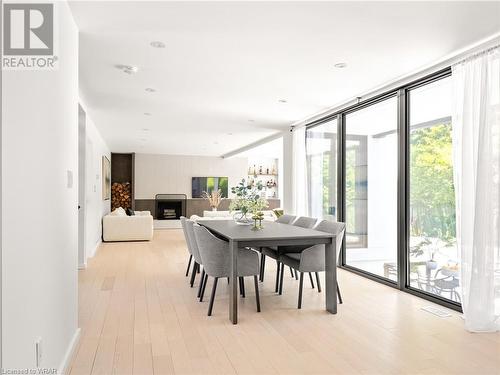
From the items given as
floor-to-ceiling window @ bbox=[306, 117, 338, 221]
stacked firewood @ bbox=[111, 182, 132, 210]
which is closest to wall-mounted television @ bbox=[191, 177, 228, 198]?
stacked firewood @ bbox=[111, 182, 132, 210]

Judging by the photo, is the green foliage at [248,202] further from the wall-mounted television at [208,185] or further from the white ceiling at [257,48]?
the wall-mounted television at [208,185]

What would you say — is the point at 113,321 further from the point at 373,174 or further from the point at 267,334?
the point at 373,174

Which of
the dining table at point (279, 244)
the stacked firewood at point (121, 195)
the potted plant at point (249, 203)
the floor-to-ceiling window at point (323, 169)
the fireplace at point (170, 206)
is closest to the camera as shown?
the dining table at point (279, 244)

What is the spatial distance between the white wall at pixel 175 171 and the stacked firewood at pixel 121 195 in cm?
28

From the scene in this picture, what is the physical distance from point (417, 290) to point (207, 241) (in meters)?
2.46

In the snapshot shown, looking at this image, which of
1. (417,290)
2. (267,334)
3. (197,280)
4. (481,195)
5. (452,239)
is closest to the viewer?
(267,334)

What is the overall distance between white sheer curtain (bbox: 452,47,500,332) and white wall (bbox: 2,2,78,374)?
3.21m

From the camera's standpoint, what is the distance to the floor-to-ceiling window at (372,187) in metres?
4.99

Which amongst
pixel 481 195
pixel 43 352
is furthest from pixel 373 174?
pixel 43 352

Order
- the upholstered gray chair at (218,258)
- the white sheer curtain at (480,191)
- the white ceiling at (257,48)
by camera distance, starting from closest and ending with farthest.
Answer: the white ceiling at (257,48), the white sheer curtain at (480,191), the upholstered gray chair at (218,258)

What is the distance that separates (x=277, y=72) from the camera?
4.27 metres

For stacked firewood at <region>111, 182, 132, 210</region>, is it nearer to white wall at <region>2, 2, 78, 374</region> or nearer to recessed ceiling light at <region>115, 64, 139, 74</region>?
recessed ceiling light at <region>115, 64, 139, 74</region>

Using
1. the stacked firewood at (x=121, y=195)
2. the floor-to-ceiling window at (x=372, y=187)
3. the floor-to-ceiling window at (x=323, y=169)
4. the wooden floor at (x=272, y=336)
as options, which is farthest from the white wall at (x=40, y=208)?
the stacked firewood at (x=121, y=195)

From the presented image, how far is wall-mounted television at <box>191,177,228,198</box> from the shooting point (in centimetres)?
1357
